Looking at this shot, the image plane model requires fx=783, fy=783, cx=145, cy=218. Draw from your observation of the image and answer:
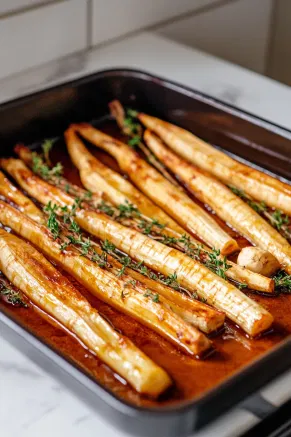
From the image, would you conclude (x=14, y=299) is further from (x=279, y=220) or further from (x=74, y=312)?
(x=279, y=220)

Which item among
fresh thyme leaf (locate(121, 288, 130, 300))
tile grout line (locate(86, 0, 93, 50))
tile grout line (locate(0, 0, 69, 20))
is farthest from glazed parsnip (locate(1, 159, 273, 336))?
tile grout line (locate(86, 0, 93, 50))

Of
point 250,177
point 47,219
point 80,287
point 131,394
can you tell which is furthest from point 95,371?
point 250,177

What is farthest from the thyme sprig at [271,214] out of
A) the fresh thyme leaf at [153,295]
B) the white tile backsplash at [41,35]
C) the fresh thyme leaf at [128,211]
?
the white tile backsplash at [41,35]

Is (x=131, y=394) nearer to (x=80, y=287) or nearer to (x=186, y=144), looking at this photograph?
(x=80, y=287)

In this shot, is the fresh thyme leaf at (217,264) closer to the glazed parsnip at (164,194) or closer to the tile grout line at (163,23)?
the glazed parsnip at (164,194)

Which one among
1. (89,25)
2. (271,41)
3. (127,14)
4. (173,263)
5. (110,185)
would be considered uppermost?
(271,41)

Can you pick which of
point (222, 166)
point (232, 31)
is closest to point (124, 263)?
point (222, 166)

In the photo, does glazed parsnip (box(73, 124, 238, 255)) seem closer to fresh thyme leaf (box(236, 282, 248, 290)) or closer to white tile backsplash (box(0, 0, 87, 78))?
fresh thyme leaf (box(236, 282, 248, 290))
